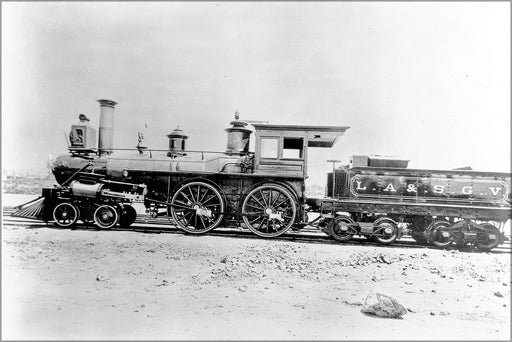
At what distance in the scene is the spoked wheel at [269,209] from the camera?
8.52 meters

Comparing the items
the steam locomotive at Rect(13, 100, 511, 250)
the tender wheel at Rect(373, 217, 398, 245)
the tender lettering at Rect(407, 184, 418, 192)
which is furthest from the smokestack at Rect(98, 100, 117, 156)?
the tender lettering at Rect(407, 184, 418, 192)

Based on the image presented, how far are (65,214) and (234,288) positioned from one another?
19.1 ft

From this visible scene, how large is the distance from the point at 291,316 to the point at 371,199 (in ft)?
14.8

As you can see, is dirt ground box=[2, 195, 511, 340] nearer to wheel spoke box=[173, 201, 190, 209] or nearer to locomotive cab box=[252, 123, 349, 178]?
wheel spoke box=[173, 201, 190, 209]

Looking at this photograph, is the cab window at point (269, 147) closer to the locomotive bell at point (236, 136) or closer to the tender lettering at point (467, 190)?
the locomotive bell at point (236, 136)

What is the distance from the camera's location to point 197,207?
872 centimetres

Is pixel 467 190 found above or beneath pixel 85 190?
above

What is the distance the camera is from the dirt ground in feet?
15.5

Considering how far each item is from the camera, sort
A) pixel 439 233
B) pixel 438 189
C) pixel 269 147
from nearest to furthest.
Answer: pixel 439 233
pixel 438 189
pixel 269 147

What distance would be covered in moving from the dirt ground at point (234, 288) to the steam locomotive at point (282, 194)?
892 mm

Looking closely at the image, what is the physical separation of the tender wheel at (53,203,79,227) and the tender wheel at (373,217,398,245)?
790 cm

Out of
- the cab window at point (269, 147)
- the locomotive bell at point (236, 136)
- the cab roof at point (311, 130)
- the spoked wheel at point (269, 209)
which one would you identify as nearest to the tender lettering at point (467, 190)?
the cab roof at point (311, 130)

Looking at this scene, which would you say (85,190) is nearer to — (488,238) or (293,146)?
(293,146)

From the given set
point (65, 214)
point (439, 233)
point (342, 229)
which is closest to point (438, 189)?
point (439, 233)
